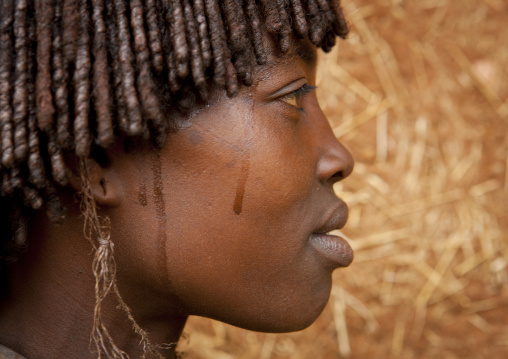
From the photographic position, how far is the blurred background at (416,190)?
3.58 metres

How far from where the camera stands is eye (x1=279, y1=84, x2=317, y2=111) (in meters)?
1.52

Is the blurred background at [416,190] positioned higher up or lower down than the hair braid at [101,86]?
lower down

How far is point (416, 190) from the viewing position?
3.87 m

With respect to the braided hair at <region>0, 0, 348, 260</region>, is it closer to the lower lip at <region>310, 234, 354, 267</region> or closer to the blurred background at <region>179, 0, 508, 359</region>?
the lower lip at <region>310, 234, 354, 267</region>

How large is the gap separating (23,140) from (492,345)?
121 inches

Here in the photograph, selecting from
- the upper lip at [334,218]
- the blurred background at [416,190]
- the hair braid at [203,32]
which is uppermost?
the hair braid at [203,32]

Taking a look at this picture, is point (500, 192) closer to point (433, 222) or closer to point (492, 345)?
point (433, 222)

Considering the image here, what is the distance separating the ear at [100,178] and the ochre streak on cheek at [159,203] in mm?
88

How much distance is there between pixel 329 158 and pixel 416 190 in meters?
2.43

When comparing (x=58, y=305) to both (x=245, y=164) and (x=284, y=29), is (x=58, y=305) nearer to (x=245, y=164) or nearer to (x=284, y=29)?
(x=245, y=164)

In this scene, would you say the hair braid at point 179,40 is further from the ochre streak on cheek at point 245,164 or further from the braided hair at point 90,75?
the ochre streak on cheek at point 245,164

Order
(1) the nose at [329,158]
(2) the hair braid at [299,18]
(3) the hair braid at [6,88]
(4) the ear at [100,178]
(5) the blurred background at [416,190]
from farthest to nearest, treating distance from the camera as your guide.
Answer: (5) the blurred background at [416,190] → (1) the nose at [329,158] → (2) the hair braid at [299,18] → (4) the ear at [100,178] → (3) the hair braid at [6,88]

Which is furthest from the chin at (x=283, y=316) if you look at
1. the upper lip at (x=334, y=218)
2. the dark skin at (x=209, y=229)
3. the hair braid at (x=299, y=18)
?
the hair braid at (x=299, y=18)

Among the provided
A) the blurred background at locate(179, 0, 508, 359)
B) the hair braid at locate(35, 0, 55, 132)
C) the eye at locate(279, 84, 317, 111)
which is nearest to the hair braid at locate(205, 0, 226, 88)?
the eye at locate(279, 84, 317, 111)
